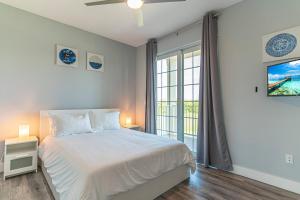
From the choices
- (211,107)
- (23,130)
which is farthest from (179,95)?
(23,130)

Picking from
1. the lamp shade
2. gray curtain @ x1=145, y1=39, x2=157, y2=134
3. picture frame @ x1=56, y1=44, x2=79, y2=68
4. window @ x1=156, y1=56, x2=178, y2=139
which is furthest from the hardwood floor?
picture frame @ x1=56, y1=44, x2=79, y2=68

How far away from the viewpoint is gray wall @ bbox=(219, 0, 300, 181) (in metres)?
2.20

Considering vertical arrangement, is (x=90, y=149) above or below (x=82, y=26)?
below

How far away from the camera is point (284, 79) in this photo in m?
2.09

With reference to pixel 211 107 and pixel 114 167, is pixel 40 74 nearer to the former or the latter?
pixel 114 167

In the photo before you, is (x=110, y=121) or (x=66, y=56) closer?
(x=66, y=56)

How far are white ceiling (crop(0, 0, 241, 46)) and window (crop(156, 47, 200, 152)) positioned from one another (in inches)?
27.4

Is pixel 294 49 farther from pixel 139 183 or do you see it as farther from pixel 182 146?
pixel 139 183

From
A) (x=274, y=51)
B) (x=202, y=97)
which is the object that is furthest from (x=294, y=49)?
(x=202, y=97)

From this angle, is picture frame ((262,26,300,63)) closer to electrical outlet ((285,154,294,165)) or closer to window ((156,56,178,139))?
electrical outlet ((285,154,294,165))

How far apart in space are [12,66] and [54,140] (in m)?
1.53

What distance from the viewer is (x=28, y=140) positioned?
2629 millimetres

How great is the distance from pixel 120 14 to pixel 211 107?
2.39 meters

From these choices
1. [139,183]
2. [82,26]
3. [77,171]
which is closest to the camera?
[77,171]
